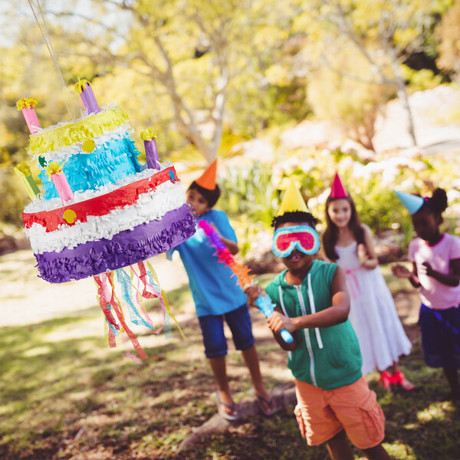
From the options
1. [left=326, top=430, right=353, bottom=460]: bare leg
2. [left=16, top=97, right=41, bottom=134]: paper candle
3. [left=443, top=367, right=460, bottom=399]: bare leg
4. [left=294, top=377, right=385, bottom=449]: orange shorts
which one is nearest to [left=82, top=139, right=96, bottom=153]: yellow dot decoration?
[left=16, top=97, right=41, bottom=134]: paper candle

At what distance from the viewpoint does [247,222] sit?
20.8ft

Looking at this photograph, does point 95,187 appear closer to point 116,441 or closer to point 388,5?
point 116,441

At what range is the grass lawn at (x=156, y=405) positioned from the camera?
2.37 metres

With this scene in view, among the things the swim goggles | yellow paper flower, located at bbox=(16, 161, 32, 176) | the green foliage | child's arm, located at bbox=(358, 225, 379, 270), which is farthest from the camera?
the green foliage

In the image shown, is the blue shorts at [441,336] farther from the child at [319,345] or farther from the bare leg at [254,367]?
the bare leg at [254,367]

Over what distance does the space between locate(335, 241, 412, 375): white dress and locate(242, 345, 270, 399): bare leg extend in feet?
2.12

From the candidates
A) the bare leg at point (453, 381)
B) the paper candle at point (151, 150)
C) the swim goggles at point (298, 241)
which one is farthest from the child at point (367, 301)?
the paper candle at point (151, 150)

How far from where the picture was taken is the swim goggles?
1696mm

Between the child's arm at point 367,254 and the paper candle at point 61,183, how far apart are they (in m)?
1.87

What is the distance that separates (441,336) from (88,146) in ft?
7.05

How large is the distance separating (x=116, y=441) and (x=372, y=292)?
6.34 ft

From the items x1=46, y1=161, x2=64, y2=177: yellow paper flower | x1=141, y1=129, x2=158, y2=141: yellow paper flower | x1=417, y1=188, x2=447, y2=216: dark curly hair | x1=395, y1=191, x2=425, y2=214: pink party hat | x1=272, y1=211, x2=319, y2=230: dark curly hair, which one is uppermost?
x1=141, y1=129, x2=158, y2=141: yellow paper flower

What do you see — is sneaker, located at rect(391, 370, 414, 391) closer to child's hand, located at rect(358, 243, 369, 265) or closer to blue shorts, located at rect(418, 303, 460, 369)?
blue shorts, located at rect(418, 303, 460, 369)

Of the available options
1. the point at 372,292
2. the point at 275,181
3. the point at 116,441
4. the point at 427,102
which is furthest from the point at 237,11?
the point at 427,102
